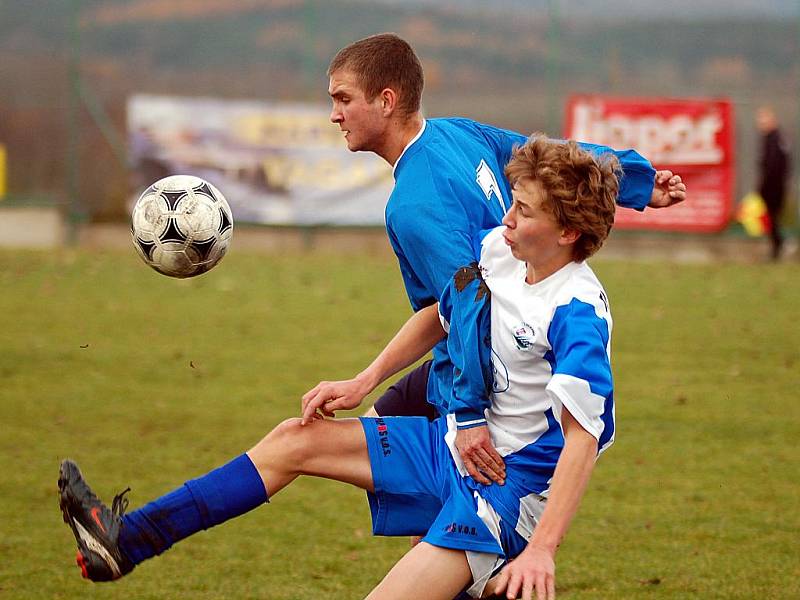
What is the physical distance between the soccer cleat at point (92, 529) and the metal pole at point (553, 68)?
50.1 ft

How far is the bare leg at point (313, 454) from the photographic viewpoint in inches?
142

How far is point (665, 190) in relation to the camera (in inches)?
162

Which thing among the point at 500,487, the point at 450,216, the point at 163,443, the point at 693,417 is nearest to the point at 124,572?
the point at 500,487

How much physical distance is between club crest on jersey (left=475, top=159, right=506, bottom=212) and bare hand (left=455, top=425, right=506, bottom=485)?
2.76 feet

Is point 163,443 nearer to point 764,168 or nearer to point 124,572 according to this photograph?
point 124,572

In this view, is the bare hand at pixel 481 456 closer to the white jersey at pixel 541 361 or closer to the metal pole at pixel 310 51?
the white jersey at pixel 541 361

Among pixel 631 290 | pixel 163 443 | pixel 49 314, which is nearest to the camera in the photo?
pixel 163 443

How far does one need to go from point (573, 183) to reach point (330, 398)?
0.98m

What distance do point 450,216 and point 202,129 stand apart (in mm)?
14536

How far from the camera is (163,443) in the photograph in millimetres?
6965

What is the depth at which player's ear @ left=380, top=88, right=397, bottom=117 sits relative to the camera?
4.01 meters

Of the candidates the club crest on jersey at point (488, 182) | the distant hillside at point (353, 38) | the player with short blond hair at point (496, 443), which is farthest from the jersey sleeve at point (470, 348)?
the distant hillside at point (353, 38)

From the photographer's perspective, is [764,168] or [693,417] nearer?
[693,417]

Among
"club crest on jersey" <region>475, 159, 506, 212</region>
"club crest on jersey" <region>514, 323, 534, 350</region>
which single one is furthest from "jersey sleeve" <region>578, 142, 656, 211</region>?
"club crest on jersey" <region>514, 323, 534, 350</region>
